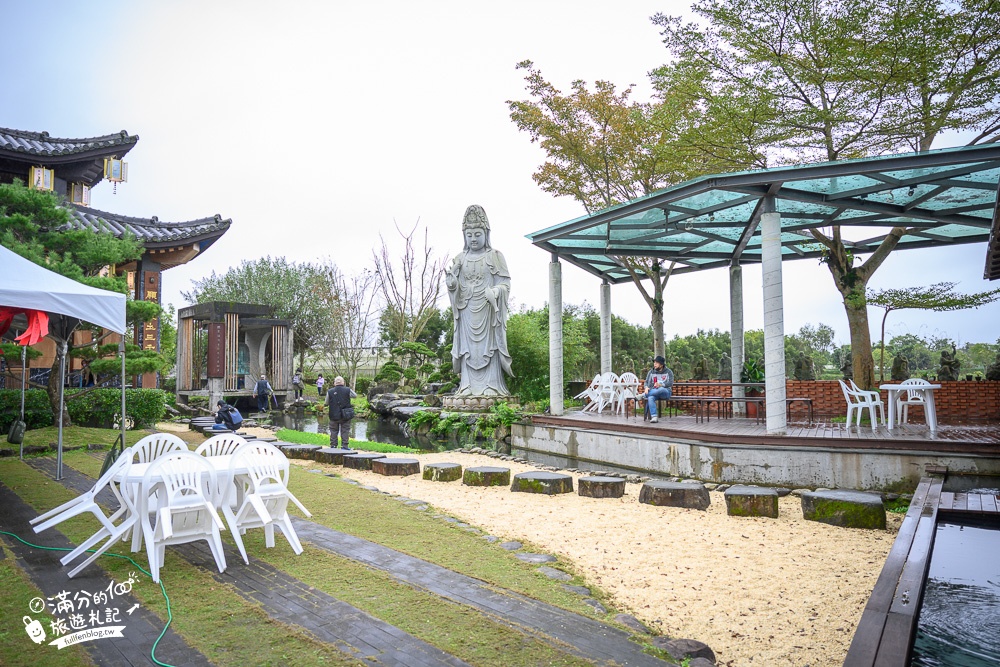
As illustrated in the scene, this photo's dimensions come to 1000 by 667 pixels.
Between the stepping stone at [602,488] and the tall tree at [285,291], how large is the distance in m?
24.1

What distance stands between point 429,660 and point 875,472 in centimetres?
613

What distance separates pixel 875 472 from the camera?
6875mm

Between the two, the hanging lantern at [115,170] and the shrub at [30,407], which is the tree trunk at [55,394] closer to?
the shrub at [30,407]

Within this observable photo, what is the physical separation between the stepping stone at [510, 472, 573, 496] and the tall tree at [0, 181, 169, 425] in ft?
21.6

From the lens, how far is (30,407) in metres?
10.8

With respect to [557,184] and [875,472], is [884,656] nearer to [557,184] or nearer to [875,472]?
[875,472]

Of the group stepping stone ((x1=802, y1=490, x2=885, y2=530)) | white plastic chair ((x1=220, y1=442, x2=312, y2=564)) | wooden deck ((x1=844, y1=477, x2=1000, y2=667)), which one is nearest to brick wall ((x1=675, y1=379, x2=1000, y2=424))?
wooden deck ((x1=844, y1=477, x2=1000, y2=667))

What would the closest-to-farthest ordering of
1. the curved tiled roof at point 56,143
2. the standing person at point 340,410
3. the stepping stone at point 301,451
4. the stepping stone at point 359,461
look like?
the stepping stone at point 359,461 < the stepping stone at point 301,451 < the standing person at point 340,410 < the curved tiled roof at point 56,143

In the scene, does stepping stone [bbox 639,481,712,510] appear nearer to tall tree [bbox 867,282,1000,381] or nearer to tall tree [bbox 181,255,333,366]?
tall tree [bbox 867,282,1000,381]

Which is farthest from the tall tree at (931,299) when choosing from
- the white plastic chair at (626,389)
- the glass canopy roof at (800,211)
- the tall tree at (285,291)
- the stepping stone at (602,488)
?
the tall tree at (285,291)

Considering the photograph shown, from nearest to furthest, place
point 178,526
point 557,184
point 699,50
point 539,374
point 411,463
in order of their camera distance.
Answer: point 178,526, point 411,463, point 699,50, point 557,184, point 539,374

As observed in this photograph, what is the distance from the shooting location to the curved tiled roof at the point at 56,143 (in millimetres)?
14414

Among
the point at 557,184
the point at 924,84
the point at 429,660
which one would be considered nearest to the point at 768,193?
the point at 924,84

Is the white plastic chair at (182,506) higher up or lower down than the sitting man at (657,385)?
lower down
